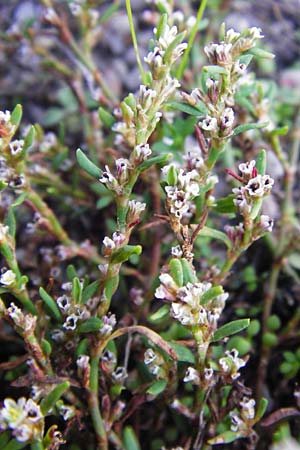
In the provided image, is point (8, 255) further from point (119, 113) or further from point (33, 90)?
point (33, 90)

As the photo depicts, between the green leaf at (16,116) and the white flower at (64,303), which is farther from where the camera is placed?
the green leaf at (16,116)

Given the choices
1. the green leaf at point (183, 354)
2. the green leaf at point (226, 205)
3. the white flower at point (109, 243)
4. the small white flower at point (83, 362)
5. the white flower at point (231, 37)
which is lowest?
the green leaf at point (183, 354)

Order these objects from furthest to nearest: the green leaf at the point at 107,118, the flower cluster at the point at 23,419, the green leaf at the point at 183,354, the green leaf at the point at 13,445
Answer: the green leaf at the point at 107,118 → the green leaf at the point at 183,354 → the green leaf at the point at 13,445 → the flower cluster at the point at 23,419

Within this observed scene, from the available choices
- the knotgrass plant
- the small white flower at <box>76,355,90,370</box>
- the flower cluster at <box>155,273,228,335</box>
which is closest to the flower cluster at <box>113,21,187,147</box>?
the knotgrass plant

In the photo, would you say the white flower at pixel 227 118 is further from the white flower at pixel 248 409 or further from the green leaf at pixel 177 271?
the white flower at pixel 248 409

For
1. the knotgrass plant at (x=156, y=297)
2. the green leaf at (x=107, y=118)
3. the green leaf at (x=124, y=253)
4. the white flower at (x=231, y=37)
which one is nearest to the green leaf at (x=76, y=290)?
the knotgrass plant at (x=156, y=297)

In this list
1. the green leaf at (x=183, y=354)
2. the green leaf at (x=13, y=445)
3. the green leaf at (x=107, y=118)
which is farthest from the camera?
the green leaf at (x=107, y=118)

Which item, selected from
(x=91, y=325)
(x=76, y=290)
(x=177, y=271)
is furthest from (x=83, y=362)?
(x=177, y=271)
